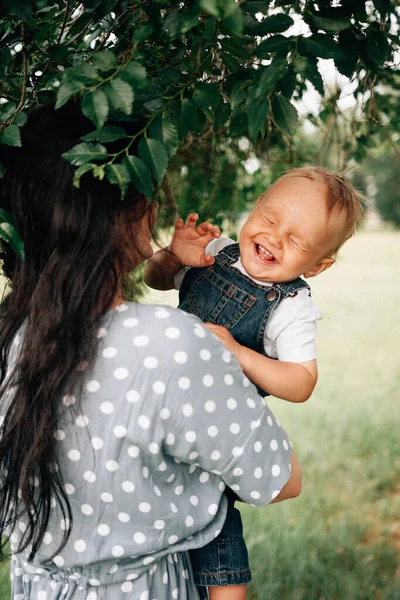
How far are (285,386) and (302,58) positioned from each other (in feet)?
2.46

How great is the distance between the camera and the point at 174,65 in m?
1.55

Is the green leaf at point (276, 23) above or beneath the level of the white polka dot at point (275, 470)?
above

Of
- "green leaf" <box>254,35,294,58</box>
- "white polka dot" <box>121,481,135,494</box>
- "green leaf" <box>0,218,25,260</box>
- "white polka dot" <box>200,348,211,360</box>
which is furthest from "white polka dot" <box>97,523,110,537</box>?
"green leaf" <box>254,35,294,58</box>

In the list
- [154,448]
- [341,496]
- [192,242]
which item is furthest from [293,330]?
[341,496]

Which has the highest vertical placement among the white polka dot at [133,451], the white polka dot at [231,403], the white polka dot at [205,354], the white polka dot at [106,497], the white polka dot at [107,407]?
the white polka dot at [205,354]

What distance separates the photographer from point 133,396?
127cm

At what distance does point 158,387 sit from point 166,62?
92 centimetres

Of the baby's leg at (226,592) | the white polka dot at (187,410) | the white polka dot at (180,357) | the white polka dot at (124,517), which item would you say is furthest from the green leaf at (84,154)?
the baby's leg at (226,592)

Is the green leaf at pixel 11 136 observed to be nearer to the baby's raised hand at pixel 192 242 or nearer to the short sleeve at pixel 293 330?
the baby's raised hand at pixel 192 242

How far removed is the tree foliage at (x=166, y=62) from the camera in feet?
4.07

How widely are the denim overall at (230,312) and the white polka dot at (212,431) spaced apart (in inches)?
16.2

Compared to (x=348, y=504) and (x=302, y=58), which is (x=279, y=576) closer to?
(x=348, y=504)

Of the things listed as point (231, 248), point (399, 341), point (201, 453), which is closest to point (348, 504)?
point (231, 248)

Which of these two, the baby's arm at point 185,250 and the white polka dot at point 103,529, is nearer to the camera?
the white polka dot at point 103,529
